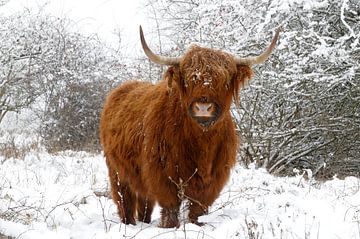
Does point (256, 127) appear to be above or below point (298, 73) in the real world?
below

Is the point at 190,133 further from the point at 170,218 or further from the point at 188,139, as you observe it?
the point at 170,218

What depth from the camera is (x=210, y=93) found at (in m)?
4.62

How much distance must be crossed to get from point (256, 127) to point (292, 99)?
44.1 inches

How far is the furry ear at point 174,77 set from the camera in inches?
193

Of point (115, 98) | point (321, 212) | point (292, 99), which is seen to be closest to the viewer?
point (321, 212)

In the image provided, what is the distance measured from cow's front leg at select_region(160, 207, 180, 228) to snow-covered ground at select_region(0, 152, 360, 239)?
25cm

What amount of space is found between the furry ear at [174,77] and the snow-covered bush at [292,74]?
3.29 m

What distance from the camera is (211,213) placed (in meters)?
4.91

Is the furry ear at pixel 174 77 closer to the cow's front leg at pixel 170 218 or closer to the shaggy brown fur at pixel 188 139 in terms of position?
the shaggy brown fur at pixel 188 139

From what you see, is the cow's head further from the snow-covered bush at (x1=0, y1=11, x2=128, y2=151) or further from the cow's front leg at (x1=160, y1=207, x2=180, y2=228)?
the snow-covered bush at (x1=0, y1=11, x2=128, y2=151)

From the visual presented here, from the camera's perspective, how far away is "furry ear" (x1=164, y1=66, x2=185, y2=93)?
4.91 m

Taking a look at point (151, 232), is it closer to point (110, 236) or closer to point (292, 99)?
point (110, 236)

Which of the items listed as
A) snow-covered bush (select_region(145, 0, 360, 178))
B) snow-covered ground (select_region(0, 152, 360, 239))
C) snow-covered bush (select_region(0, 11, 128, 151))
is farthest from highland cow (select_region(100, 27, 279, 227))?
snow-covered bush (select_region(0, 11, 128, 151))

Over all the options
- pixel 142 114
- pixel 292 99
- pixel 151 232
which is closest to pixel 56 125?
pixel 292 99
